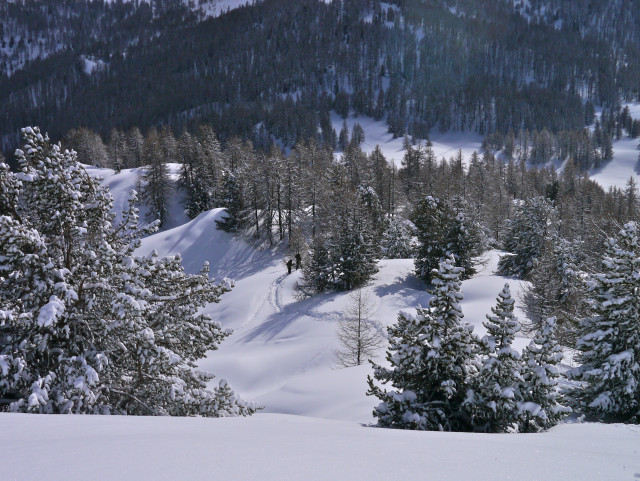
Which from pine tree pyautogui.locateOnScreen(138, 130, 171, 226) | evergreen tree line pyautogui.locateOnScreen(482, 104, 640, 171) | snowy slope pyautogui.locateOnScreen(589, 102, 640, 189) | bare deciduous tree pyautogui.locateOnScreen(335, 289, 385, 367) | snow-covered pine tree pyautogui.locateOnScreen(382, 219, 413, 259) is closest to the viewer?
bare deciduous tree pyautogui.locateOnScreen(335, 289, 385, 367)

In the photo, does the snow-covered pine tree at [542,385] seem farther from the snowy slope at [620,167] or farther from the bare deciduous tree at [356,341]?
the snowy slope at [620,167]

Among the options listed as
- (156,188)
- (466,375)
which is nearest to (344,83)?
(156,188)

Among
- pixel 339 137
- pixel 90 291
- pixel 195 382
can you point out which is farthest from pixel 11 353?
pixel 339 137

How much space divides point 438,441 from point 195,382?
226 inches

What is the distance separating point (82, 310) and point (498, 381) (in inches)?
346

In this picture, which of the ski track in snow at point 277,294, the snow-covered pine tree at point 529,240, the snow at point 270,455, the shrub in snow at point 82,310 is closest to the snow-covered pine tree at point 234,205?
the ski track in snow at point 277,294

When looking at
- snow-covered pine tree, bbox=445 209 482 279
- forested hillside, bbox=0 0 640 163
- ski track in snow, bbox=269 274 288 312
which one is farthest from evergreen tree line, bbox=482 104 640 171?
ski track in snow, bbox=269 274 288 312

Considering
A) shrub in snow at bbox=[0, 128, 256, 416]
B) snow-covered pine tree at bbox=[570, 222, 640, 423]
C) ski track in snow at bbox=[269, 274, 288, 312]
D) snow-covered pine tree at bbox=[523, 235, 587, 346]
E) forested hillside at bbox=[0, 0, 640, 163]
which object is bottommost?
ski track in snow at bbox=[269, 274, 288, 312]

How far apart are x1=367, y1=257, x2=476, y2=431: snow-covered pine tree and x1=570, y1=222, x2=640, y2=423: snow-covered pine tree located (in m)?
4.04

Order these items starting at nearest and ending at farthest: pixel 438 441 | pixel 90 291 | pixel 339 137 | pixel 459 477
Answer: pixel 459 477 < pixel 438 441 < pixel 90 291 < pixel 339 137

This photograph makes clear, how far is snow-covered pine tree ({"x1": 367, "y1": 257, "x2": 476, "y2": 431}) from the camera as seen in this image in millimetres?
9000

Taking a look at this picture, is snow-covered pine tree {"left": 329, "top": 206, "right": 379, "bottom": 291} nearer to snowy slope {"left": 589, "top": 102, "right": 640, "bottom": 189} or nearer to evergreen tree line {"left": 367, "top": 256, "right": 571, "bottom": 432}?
evergreen tree line {"left": 367, "top": 256, "right": 571, "bottom": 432}

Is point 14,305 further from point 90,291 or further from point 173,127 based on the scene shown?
point 173,127

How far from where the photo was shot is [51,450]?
3492 millimetres
